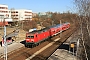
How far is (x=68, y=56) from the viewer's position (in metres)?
26.4

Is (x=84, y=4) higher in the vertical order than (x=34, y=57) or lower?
higher

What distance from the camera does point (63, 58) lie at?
25344 millimetres

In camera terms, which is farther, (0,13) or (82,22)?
(0,13)

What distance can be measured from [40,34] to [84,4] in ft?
77.2

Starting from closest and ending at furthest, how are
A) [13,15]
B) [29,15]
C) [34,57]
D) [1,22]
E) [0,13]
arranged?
[34,57] → [1,22] → [0,13] → [13,15] → [29,15]

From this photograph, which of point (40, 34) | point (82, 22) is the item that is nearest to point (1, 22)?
point (40, 34)

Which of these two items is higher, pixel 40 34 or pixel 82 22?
pixel 82 22

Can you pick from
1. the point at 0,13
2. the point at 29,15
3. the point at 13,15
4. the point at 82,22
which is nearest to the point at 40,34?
the point at 82,22

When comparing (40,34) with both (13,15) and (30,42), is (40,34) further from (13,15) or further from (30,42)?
(13,15)

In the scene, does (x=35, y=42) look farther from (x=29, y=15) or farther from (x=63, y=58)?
(x=29, y=15)

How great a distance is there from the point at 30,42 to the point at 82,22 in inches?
796

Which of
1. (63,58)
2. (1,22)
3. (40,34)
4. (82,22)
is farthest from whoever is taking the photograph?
(1,22)

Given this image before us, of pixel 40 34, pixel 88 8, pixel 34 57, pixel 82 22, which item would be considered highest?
pixel 88 8

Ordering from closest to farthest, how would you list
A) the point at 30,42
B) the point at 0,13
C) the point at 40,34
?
the point at 30,42, the point at 40,34, the point at 0,13
